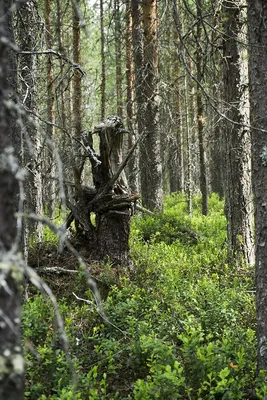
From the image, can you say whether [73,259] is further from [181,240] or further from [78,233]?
[181,240]

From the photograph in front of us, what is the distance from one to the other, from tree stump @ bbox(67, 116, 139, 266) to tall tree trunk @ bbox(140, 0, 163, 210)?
4.11 metres

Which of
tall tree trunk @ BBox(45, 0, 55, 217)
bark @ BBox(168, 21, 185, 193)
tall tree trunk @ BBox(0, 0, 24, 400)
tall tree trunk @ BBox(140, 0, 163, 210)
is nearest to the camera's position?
tall tree trunk @ BBox(0, 0, 24, 400)

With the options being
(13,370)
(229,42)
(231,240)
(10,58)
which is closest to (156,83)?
(229,42)

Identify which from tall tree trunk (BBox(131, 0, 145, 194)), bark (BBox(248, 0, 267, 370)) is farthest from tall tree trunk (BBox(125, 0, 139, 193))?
bark (BBox(248, 0, 267, 370))

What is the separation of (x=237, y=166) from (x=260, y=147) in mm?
4136

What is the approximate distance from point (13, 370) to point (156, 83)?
35.2 feet

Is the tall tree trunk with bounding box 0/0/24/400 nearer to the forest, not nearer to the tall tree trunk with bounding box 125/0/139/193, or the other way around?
the forest

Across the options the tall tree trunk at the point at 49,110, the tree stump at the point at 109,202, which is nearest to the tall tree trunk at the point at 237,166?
the tree stump at the point at 109,202

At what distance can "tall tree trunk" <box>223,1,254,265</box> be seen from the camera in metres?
7.83

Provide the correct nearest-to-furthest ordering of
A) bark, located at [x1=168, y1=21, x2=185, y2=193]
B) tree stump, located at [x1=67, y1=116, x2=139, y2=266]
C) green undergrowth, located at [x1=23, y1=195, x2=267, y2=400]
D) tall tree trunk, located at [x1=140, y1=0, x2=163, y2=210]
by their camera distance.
→ green undergrowth, located at [x1=23, y1=195, x2=267, y2=400] < tree stump, located at [x1=67, y1=116, x2=139, y2=266] < tall tree trunk, located at [x1=140, y1=0, x2=163, y2=210] < bark, located at [x1=168, y1=21, x2=185, y2=193]

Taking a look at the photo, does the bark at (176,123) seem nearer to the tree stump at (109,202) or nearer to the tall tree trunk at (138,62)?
the tall tree trunk at (138,62)

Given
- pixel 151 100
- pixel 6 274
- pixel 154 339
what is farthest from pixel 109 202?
pixel 6 274

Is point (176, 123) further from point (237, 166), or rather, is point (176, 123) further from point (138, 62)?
point (237, 166)

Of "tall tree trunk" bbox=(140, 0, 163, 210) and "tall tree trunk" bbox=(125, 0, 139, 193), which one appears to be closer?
"tall tree trunk" bbox=(140, 0, 163, 210)
